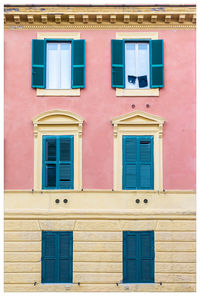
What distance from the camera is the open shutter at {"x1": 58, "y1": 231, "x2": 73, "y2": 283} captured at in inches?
513

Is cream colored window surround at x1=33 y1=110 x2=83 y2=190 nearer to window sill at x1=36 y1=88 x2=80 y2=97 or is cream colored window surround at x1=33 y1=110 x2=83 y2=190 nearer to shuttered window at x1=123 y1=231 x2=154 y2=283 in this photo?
window sill at x1=36 y1=88 x2=80 y2=97

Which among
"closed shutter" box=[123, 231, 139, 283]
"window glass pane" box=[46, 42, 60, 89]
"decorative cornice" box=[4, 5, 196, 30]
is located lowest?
"closed shutter" box=[123, 231, 139, 283]

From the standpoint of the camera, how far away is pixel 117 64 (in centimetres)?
1348

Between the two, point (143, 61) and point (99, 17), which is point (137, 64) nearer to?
point (143, 61)

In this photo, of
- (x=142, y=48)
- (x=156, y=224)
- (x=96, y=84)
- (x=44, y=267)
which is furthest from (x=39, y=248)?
(x=142, y=48)

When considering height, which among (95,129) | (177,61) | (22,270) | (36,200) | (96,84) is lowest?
(22,270)

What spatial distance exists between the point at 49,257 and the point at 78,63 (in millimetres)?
6756

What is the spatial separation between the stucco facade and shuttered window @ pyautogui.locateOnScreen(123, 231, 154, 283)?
0.19m

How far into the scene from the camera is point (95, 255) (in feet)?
42.4

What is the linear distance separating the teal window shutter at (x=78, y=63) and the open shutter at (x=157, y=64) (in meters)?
2.42

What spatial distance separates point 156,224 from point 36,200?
4.16 meters

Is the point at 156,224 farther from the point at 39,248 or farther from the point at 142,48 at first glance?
the point at 142,48

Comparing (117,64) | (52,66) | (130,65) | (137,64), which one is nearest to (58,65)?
(52,66)

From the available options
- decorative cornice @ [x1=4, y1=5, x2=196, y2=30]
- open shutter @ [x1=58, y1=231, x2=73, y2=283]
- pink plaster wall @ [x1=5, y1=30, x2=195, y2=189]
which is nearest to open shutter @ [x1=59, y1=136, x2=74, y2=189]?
pink plaster wall @ [x1=5, y1=30, x2=195, y2=189]
